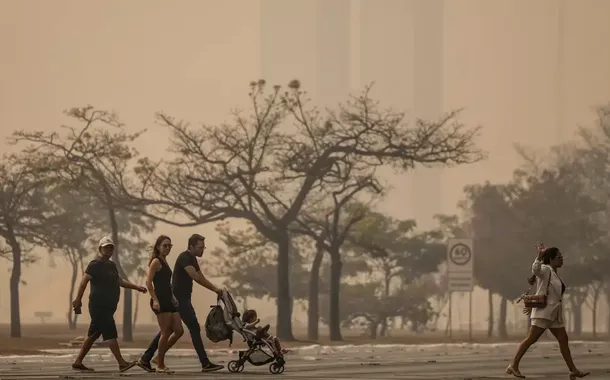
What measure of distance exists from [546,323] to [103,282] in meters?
5.76

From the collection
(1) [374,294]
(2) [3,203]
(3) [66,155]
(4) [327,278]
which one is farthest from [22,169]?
(4) [327,278]

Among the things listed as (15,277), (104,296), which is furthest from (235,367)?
(15,277)

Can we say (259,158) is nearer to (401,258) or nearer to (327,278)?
(401,258)

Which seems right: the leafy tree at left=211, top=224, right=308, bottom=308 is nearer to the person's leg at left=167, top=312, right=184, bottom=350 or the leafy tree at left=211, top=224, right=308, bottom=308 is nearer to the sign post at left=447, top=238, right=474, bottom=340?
the sign post at left=447, top=238, right=474, bottom=340

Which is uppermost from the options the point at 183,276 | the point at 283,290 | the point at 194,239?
the point at 283,290

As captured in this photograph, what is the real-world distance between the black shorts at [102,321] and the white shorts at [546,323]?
17.8ft

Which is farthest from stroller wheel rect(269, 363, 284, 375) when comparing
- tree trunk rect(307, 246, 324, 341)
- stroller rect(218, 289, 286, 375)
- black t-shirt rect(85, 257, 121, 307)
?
tree trunk rect(307, 246, 324, 341)

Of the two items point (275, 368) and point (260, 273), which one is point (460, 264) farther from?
point (260, 273)

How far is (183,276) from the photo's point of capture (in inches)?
865

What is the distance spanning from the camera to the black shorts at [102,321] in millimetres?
21656

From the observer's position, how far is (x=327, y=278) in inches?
4437

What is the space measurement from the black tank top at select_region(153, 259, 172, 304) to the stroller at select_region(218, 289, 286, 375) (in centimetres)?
69

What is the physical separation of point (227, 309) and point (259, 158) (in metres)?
37.0

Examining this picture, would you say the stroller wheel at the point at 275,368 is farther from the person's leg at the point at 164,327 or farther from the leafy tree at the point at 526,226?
the leafy tree at the point at 526,226
